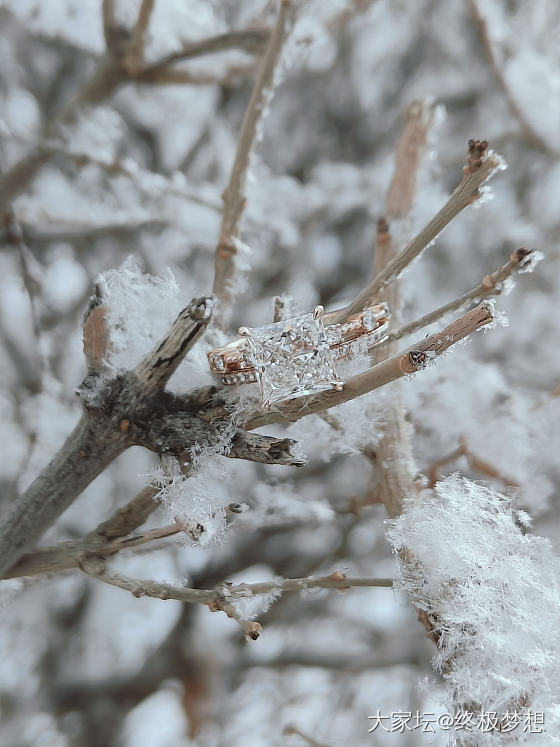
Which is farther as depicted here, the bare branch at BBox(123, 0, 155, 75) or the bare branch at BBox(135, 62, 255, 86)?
the bare branch at BBox(135, 62, 255, 86)

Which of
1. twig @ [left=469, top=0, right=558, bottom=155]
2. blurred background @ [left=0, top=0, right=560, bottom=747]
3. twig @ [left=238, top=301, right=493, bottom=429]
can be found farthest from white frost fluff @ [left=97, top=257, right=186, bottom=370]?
twig @ [left=469, top=0, right=558, bottom=155]

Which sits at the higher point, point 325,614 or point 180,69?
point 180,69

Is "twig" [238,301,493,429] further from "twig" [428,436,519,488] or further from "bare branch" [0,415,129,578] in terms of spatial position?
"twig" [428,436,519,488]

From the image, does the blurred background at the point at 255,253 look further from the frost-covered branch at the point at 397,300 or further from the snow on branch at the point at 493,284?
the snow on branch at the point at 493,284

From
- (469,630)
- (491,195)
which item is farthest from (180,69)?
(469,630)

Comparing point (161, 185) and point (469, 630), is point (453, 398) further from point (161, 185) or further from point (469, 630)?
point (161, 185)
